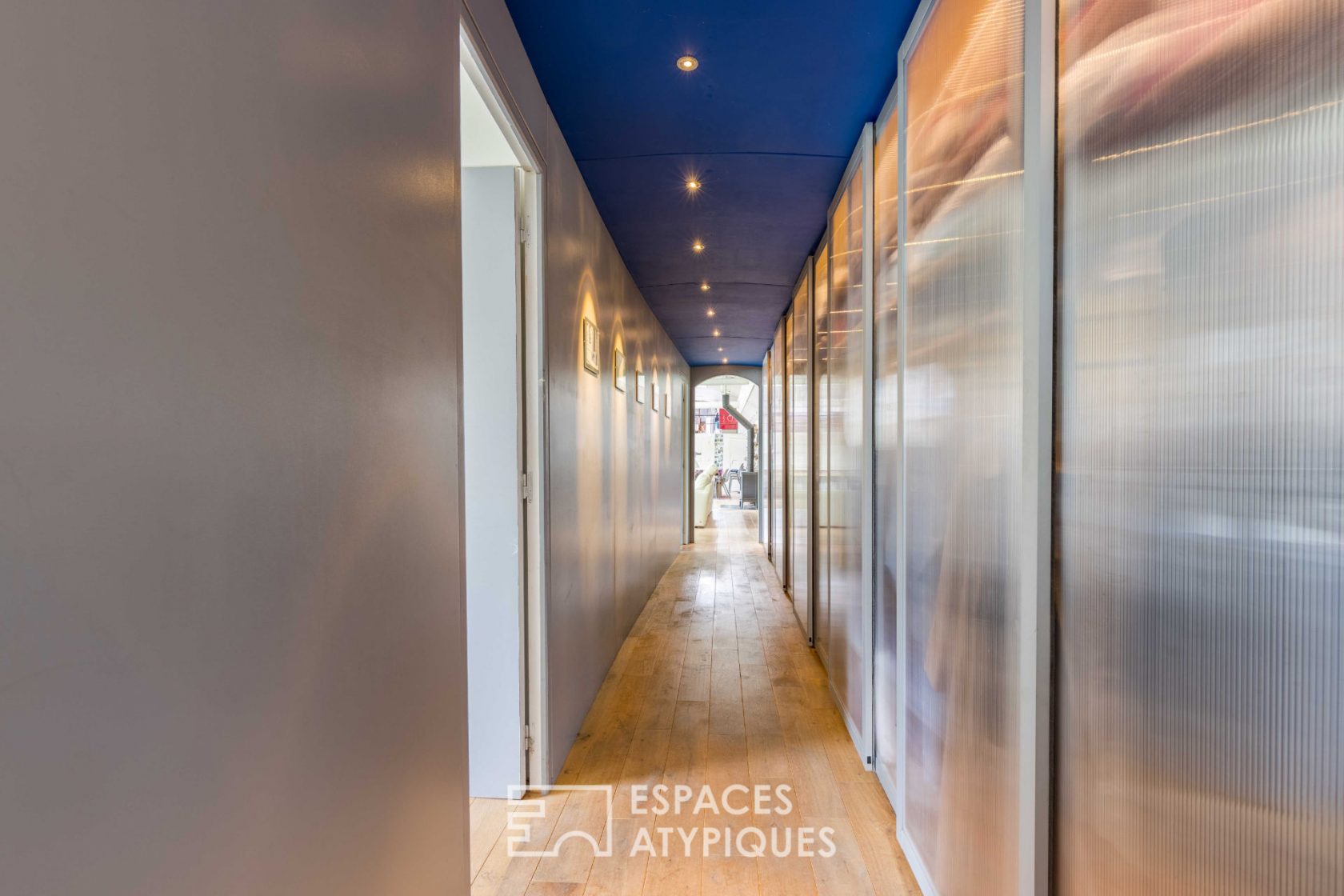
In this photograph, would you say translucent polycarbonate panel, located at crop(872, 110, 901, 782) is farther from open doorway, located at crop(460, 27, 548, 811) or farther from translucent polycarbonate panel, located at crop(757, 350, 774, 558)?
translucent polycarbonate panel, located at crop(757, 350, 774, 558)

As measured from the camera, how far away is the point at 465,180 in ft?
8.21

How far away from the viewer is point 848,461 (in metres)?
3.18

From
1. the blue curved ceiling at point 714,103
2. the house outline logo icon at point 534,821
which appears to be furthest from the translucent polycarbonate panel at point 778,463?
the house outline logo icon at point 534,821

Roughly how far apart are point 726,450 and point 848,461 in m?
20.8

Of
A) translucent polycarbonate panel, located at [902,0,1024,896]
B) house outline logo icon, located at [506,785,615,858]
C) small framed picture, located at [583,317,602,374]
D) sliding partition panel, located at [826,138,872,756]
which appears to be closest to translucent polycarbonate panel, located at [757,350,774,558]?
sliding partition panel, located at [826,138,872,756]

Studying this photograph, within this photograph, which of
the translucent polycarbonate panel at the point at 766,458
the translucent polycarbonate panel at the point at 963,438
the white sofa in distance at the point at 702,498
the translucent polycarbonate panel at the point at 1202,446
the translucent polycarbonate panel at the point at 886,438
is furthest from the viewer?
the white sofa in distance at the point at 702,498

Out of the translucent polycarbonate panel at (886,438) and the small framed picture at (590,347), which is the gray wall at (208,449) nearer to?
the translucent polycarbonate panel at (886,438)

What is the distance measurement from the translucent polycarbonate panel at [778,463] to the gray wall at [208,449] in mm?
5138

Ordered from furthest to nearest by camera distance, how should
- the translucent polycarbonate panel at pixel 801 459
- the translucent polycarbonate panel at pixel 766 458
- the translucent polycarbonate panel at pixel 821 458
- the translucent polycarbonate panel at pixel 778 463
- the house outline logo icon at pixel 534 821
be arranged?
the translucent polycarbonate panel at pixel 766 458, the translucent polycarbonate panel at pixel 778 463, the translucent polycarbonate panel at pixel 801 459, the translucent polycarbonate panel at pixel 821 458, the house outline logo icon at pixel 534 821

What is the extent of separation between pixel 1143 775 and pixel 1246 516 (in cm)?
45

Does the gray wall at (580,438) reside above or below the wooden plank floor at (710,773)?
above

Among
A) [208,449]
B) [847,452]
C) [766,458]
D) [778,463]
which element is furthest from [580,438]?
[766,458]

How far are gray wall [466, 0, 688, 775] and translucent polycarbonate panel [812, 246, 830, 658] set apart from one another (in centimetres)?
131

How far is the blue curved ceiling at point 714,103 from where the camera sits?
2059mm
